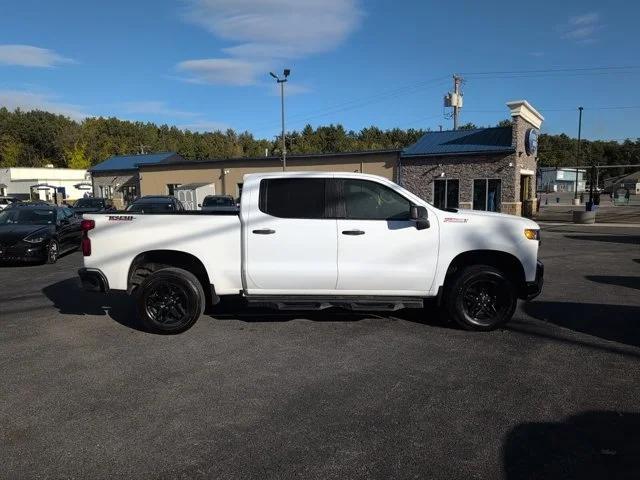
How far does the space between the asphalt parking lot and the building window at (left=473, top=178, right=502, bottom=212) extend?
2237 centimetres

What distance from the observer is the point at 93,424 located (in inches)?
152

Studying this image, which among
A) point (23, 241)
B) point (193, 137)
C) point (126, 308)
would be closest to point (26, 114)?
point (193, 137)

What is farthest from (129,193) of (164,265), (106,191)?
(164,265)

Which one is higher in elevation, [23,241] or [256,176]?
[256,176]

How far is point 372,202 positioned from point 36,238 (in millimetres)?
9856

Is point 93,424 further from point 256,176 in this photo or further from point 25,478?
point 256,176

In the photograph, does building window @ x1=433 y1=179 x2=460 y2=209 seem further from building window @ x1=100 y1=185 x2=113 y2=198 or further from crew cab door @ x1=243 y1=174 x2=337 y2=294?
building window @ x1=100 y1=185 x2=113 y2=198

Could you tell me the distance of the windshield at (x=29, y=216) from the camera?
13.6 meters

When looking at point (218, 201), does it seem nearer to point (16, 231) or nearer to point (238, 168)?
point (16, 231)

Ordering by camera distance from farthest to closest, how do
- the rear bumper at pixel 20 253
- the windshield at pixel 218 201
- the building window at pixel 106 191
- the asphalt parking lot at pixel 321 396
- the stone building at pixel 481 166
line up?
1. the building window at pixel 106 191
2. the stone building at pixel 481 166
3. the windshield at pixel 218 201
4. the rear bumper at pixel 20 253
5. the asphalt parking lot at pixel 321 396

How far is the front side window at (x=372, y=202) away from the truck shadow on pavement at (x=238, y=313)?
1.55 meters

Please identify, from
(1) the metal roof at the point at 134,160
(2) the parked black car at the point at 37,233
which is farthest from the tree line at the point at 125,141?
(2) the parked black car at the point at 37,233

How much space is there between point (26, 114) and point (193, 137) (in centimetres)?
3245

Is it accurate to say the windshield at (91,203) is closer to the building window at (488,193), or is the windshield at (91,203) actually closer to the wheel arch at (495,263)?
the building window at (488,193)
